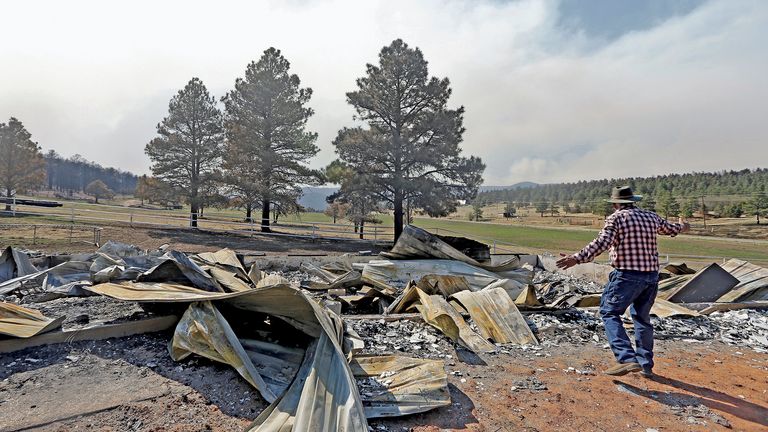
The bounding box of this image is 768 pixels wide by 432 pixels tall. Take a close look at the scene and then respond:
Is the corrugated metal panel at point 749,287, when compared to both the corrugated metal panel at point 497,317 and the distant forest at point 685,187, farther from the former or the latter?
the distant forest at point 685,187

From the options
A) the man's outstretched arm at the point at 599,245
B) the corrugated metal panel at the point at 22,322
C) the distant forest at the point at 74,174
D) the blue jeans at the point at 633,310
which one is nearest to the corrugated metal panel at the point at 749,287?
the blue jeans at the point at 633,310

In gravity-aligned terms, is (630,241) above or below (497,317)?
above

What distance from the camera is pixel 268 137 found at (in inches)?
840

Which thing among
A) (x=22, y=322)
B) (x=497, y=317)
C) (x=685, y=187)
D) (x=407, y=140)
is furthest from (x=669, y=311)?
(x=685, y=187)

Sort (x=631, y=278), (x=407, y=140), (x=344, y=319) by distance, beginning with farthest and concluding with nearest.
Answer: (x=407, y=140) < (x=344, y=319) < (x=631, y=278)

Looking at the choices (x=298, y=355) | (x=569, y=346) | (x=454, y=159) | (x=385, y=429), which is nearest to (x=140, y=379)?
(x=298, y=355)

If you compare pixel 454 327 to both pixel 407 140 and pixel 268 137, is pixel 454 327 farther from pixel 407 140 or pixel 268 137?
pixel 268 137

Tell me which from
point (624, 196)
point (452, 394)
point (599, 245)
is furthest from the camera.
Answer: point (624, 196)

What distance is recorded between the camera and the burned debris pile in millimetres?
2803

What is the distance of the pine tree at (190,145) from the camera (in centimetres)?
2223

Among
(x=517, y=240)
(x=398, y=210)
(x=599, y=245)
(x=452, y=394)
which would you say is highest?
(x=398, y=210)

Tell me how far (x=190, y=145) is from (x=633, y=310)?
24.3 m

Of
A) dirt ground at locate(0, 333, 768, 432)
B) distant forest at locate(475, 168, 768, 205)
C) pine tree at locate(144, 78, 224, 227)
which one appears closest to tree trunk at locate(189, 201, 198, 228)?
pine tree at locate(144, 78, 224, 227)

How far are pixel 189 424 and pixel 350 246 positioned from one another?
1700 centimetres
